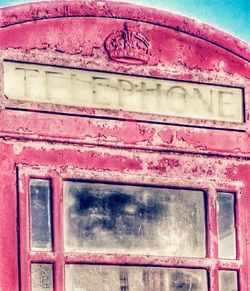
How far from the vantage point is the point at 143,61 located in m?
6.43

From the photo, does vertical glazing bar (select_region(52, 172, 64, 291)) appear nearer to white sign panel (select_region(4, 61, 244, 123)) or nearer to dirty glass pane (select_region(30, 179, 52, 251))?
dirty glass pane (select_region(30, 179, 52, 251))

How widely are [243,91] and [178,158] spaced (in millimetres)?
789

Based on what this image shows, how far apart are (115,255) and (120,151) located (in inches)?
28.0

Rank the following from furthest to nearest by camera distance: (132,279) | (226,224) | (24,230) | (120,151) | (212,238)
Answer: (226,224) < (212,238) < (120,151) < (132,279) < (24,230)

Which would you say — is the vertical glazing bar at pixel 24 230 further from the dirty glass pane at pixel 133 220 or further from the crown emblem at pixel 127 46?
the crown emblem at pixel 127 46

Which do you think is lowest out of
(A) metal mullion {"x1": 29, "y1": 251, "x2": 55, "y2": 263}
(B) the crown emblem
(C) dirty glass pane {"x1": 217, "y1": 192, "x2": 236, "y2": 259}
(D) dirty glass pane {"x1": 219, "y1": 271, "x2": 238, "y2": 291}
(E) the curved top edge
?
(D) dirty glass pane {"x1": 219, "y1": 271, "x2": 238, "y2": 291}

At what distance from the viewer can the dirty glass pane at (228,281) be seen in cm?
629

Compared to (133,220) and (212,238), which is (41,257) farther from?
(212,238)

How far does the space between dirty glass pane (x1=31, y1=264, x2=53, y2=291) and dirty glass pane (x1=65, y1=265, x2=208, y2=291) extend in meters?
0.11

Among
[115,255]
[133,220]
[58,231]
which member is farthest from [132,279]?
[58,231]

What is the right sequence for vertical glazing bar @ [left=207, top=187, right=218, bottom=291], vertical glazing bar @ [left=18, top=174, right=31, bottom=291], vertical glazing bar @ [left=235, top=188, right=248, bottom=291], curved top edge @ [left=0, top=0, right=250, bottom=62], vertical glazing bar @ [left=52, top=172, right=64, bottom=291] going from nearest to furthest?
vertical glazing bar @ [left=18, top=174, right=31, bottom=291]
vertical glazing bar @ [left=52, top=172, right=64, bottom=291]
curved top edge @ [left=0, top=0, right=250, bottom=62]
vertical glazing bar @ [left=207, top=187, right=218, bottom=291]
vertical glazing bar @ [left=235, top=188, right=248, bottom=291]

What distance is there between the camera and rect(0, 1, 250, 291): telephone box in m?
5.89

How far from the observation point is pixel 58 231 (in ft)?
19.2

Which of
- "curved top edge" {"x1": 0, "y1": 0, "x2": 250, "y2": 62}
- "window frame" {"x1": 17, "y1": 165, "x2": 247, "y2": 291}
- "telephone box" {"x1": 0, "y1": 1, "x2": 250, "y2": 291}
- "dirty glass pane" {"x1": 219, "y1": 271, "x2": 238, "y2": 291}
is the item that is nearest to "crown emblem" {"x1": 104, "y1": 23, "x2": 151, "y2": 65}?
"telephone box" {"x1": 0, "y1": 1, "x2": 250, "y2": 291}
